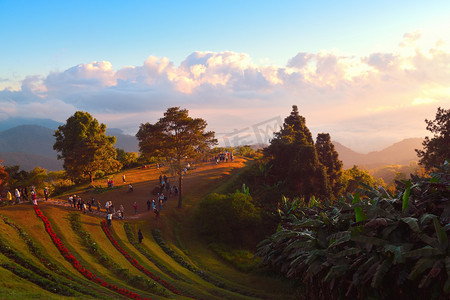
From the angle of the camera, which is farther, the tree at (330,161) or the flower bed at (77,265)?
the tree at (330,161)

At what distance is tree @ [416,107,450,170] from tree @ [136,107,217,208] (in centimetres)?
2511

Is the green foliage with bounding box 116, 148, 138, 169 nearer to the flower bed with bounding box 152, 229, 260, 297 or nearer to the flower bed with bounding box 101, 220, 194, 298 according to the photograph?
the flower bed with bounding box 152, 229, 260, 297

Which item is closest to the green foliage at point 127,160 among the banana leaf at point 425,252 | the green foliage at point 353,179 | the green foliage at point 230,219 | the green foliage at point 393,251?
the green foliage at point 230,219

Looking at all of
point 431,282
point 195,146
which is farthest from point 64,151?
point 431,282

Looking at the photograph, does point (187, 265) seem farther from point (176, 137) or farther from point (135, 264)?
point (176, 137)

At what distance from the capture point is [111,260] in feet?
68.1

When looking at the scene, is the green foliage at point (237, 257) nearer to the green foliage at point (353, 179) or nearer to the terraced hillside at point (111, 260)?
the terraced hillside at point (111, 260)

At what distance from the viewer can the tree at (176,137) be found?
115 ft

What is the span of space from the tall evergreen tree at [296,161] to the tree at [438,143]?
1184 centimetres

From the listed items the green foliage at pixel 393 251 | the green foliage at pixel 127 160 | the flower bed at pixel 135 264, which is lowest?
the flower bed at pixel 135 264

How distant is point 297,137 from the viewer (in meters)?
47.8

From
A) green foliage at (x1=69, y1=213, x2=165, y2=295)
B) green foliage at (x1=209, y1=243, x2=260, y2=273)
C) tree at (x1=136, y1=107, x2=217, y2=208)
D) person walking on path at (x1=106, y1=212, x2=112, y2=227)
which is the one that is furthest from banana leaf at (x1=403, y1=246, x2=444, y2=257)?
tree at (x1=136, y1=107, x2=217, y2=208)

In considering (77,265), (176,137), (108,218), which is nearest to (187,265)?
(77,265)

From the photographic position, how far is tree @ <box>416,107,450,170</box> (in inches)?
1304
